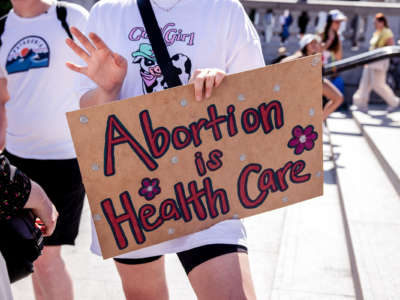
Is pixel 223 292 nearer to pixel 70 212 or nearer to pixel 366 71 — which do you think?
pixel 70 212

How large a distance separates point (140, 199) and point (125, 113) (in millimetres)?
286

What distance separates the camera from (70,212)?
8.06 ft

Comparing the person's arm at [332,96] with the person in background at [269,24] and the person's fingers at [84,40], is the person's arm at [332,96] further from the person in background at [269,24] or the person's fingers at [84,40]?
the person's fingers at [84,40]

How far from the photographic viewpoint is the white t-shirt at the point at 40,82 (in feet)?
7.76

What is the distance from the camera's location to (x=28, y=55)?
7.72 ft

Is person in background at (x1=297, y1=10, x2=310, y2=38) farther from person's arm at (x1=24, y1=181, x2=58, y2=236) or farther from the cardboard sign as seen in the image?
person's arm at (x1=24, y1=181, x2=58, y2=236)

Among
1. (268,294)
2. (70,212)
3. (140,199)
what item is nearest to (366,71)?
(268,294)

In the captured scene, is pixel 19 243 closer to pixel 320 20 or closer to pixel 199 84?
pixel 199 84

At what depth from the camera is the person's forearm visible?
167cm

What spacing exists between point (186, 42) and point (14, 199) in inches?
32.0

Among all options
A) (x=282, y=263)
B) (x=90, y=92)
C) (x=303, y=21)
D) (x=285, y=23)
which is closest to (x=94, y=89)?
(x=90, y=92)

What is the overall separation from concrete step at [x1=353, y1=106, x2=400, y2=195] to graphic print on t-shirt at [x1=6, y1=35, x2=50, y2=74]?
128 inches

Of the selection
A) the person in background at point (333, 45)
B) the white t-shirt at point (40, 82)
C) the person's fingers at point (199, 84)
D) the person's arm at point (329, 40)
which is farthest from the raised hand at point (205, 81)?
the person's arm at point (329, 40)

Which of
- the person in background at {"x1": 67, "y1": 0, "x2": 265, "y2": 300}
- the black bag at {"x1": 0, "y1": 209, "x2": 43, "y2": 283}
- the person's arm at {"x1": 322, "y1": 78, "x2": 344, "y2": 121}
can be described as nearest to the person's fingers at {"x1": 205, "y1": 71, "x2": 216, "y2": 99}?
the person in background at {"x1": 67, "y1": 0, "x2": 265, "y2": 300}
